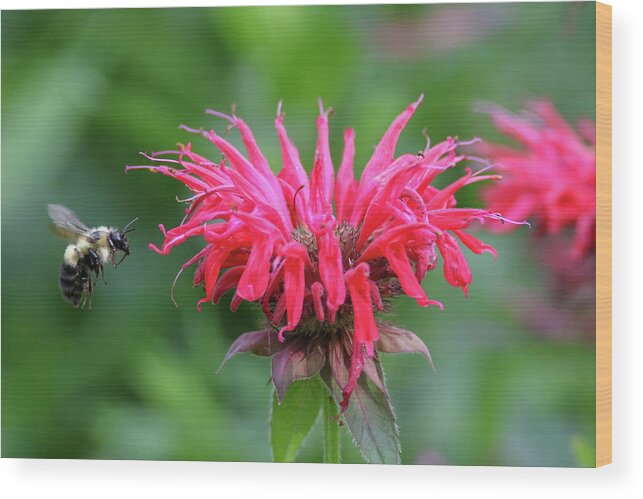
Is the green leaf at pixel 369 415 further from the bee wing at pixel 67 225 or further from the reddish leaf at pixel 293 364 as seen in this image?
the bee wing at pixel 67 225

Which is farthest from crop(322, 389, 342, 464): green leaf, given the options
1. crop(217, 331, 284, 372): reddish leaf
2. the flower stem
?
crop(217, 331, 284, 372): reddish leaf

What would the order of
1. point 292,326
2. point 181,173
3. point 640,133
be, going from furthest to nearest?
point 640,133 < point 181,173 < point 292,326

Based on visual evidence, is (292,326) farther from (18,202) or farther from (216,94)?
(18,202)

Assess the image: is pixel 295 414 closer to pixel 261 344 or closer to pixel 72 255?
pixel 261 344

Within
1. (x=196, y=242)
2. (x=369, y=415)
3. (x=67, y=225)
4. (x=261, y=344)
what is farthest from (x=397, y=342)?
(x=67, y=225)

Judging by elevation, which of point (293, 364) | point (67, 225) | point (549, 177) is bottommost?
point (293, 364)

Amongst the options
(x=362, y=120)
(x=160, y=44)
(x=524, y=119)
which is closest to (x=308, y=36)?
(x=362, y=120)

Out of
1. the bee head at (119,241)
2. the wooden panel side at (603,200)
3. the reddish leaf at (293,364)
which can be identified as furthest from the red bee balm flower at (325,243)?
the wooden panel side at (603,200)
